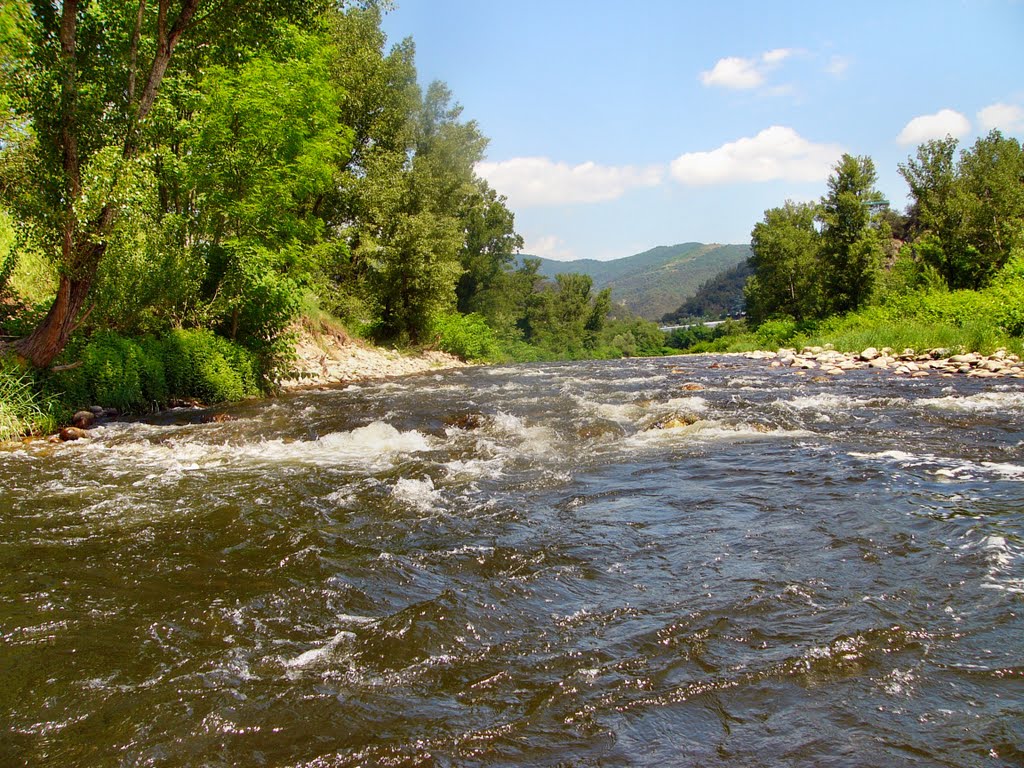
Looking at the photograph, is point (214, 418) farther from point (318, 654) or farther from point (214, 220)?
point (318, 654)

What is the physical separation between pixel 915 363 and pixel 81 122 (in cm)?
2153

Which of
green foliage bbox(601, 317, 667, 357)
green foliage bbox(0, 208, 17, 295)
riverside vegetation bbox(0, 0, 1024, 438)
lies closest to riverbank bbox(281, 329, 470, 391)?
riverside vegetation bbox(0, 0, 1024, 438)

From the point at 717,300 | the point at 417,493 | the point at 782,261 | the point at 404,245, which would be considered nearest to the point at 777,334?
the point at 782,261

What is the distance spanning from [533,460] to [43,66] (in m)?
10.8

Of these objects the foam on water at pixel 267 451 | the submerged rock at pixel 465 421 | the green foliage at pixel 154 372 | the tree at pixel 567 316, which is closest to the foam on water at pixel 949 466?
the submerged rock at pixel 465 421

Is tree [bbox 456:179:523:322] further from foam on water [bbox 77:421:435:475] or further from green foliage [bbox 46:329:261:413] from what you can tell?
foam on water [bbox 77:421:435:475]

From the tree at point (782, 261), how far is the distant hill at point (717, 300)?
117589mm

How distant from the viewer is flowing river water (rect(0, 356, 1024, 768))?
2812mm

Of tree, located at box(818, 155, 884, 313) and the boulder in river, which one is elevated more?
tree, located at box(818, 155, 884, 313)

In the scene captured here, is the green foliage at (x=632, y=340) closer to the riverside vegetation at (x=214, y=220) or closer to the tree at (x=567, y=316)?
the tree at (x=567, y=316)

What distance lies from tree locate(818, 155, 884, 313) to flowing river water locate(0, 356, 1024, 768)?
32237 mm

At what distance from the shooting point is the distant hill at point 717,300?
180m

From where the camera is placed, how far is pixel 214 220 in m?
15.5

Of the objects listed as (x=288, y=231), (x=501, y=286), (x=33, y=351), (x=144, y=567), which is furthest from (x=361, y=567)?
(x=501, y=286)
